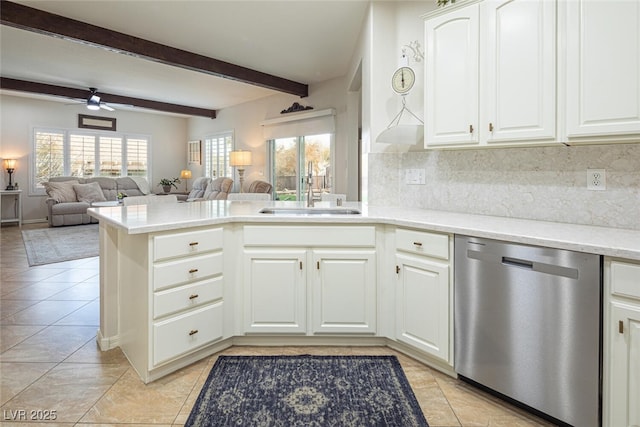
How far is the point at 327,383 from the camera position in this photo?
6.56ft

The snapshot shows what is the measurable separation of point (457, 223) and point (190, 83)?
6073mm

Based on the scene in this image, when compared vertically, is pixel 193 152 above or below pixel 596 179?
above

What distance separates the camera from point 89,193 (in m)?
8.19

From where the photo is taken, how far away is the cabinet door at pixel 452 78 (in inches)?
84.2

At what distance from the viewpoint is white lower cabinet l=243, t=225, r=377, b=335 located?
2.34 metres

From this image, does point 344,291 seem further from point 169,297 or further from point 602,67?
point 602,67

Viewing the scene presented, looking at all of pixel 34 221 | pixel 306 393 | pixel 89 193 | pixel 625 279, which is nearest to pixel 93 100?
pixel 89 193

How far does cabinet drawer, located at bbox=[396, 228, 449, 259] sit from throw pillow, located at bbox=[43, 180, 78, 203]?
812 centimetres

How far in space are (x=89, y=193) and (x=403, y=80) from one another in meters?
7.97

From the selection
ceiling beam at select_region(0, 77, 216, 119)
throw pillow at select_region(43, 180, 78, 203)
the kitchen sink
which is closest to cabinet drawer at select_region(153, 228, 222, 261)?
the kitchen sink

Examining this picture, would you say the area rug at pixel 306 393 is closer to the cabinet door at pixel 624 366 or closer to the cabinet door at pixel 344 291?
the cabinet door at pixel 344 291

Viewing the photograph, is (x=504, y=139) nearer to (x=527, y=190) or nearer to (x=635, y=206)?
(x=527, y=190)

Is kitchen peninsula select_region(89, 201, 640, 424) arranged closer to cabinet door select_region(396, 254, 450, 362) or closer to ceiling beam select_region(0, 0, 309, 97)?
cabinet door select_region(396, 254, 450, 362)

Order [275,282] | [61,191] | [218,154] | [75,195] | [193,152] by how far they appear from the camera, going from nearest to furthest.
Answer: [275,282]
[61,191]
[75,195]
[218,154]
[193,152]
